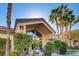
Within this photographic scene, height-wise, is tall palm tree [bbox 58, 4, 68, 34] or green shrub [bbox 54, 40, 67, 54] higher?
tall palm tree [bbox 58, 4, 68, 34]

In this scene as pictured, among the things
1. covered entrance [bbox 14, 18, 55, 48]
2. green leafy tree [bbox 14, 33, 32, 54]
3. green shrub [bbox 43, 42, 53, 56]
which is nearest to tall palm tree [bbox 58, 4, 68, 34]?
covered entrance [bbox 14, 18, 55, 48]

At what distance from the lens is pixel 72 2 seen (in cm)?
407

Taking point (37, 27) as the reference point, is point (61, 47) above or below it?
below

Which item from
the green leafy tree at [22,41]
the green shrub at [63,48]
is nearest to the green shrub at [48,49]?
the green shrub at [63,48]

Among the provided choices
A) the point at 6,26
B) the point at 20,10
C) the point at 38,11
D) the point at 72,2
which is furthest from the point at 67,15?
the point at 6,26

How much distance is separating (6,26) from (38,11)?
67 centimetres

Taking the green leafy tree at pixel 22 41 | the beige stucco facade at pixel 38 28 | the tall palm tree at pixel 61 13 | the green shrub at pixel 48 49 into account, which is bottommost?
the green shrub at pixel 48 49

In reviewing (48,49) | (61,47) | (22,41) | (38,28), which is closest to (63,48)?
(61,47)

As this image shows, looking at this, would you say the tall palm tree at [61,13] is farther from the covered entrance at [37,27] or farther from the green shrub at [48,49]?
the green shrub at [48,49]

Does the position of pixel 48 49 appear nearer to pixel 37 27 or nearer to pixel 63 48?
pixel 63 48

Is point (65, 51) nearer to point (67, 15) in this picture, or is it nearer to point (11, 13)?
point (67, 15)

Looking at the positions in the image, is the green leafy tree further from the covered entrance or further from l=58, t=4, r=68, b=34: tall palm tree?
l=58, t=4, r=68, b=34: tall palm tree

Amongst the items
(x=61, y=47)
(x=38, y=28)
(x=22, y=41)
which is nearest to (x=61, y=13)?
(x=38, y=28)

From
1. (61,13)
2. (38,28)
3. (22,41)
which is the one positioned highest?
(61,13)
